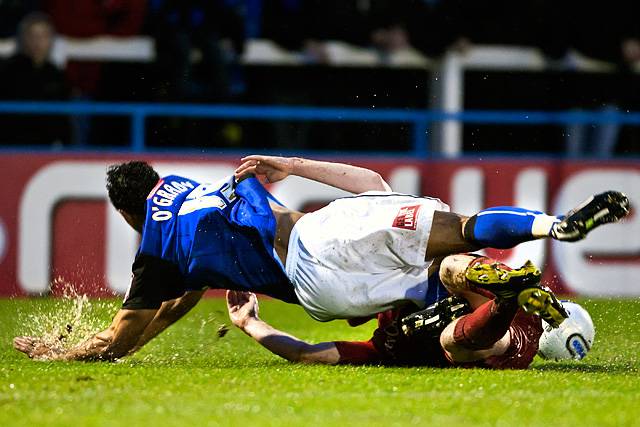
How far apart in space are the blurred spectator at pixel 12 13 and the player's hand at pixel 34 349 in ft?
17.8

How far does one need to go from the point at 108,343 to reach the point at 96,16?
19.9 feet

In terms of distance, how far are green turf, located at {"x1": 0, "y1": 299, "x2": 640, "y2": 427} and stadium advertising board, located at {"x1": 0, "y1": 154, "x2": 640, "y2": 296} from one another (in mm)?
3154

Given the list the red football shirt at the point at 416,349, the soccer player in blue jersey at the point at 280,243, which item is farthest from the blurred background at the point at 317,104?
the red football shirt at the point at 416,349

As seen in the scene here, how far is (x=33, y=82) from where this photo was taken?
39.0 ft

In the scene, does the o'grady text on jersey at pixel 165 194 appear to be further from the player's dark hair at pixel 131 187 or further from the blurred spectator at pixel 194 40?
the blurred spectator at pixel 194 40

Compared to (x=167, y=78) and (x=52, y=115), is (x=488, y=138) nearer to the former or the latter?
(x=167, y=78)

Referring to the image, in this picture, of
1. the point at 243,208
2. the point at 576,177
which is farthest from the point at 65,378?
the point at 576,177

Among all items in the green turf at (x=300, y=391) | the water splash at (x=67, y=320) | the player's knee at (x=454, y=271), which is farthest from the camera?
the water splash at (x=67, y=320)

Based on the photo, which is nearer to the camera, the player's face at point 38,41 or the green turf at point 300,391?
the green turf at point 300,391

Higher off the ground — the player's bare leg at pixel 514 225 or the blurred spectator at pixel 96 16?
the blurred spectator at pixel 96 16

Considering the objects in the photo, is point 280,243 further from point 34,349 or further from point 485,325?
point 34,349

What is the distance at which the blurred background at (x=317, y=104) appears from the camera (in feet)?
37.4

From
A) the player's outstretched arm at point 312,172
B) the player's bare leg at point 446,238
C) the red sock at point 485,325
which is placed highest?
the player's outstretched arm at point 312,172

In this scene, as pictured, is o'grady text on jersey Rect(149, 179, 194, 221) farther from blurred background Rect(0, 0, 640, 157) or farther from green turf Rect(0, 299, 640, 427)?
blurred background Rect(0, 0, 640, 157)
